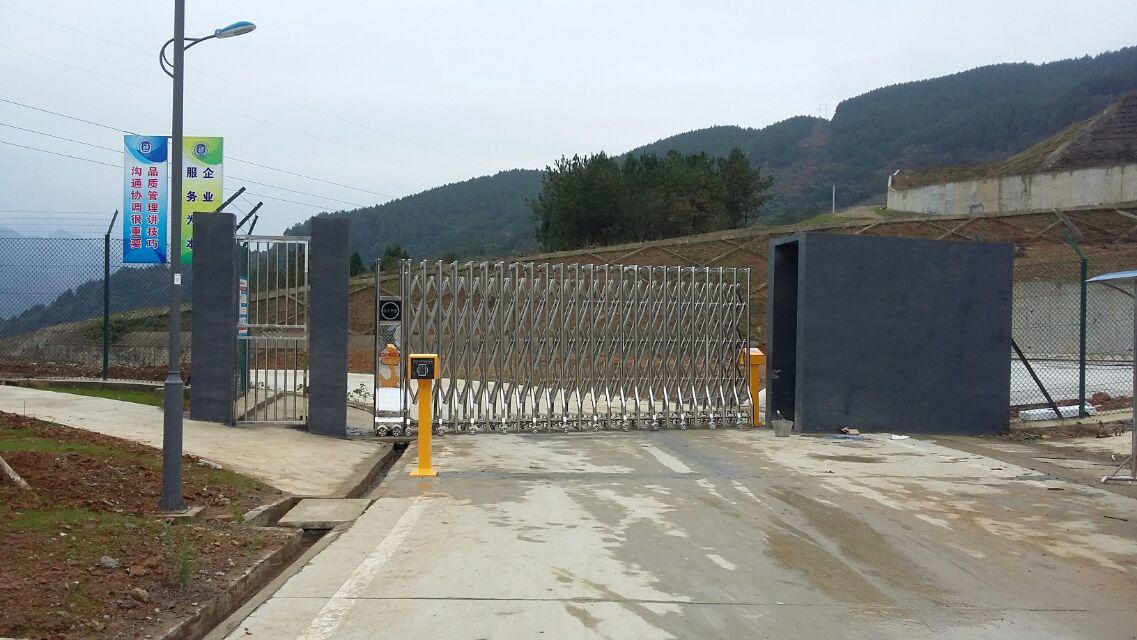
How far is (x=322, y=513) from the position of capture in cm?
870

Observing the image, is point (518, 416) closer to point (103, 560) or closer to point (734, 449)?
point (734, 449)

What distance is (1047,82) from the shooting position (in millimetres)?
144250

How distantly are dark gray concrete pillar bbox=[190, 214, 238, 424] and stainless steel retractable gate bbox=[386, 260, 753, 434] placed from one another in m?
2.61

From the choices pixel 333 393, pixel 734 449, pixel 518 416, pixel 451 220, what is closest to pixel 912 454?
pixel 734 449

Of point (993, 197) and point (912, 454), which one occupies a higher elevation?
point (993, 197)

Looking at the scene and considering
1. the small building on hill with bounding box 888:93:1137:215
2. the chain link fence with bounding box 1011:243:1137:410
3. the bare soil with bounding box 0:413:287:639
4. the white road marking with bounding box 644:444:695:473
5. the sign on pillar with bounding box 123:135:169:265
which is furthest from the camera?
the small building on hill with bounding box 888:93:1137:215

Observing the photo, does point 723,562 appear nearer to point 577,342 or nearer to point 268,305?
point 577,342

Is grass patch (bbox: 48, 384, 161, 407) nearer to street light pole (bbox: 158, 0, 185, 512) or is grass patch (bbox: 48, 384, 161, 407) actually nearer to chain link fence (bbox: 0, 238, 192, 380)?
chain link fence (bbox: 0, 238, 192, 380)

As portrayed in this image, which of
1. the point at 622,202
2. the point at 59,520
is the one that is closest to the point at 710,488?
the point at 59,520

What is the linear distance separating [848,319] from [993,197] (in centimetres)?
4215

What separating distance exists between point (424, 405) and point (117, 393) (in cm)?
831

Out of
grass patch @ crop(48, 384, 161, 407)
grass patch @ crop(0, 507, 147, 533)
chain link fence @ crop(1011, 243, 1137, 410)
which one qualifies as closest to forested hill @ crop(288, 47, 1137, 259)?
chain link fence @ crop(1011, 243, 1137, 410)

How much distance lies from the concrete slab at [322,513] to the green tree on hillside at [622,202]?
4529cm

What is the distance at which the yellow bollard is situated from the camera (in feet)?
34.9
